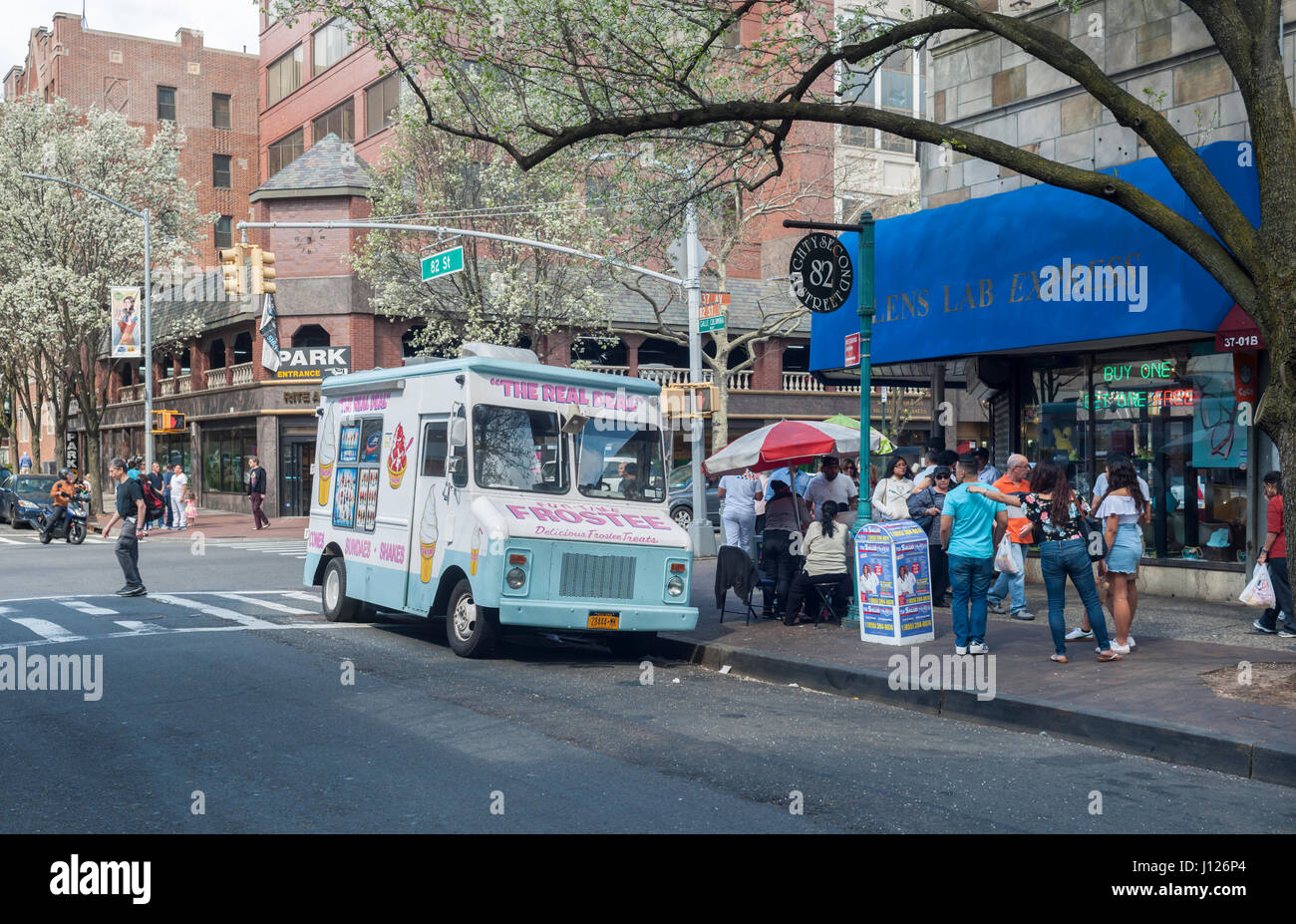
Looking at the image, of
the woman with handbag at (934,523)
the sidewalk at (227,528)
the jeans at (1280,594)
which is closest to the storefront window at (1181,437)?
the woman with handbag at (934,523)

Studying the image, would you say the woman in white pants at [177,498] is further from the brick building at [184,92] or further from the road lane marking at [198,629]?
the brick building at [184,92]

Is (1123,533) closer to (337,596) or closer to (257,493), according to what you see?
(337,596)

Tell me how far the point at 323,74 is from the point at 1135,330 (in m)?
44.6

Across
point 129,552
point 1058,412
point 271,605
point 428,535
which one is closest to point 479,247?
point 129,552

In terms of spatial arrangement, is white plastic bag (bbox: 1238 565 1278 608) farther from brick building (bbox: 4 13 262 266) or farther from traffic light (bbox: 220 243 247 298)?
brick building (bbox: 4 13 262 266)

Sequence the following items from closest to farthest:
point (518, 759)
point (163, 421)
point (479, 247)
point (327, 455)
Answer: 1. point (518, 759)
2. point (327, 455)
3. point (479, 247)
4. point (163, 421)

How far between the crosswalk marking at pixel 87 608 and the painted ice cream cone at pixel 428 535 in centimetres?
478

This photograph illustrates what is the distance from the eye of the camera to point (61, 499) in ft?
96.9

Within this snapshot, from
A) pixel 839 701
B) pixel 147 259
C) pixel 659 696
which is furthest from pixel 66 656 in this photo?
pixel 147 259

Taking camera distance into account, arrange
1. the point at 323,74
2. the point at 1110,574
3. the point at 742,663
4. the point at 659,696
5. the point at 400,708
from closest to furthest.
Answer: the point at 400,708 → the point at 659,696 → the point at 1110,574 → the point at 742,663 → the point at 323,74

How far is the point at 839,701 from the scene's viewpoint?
10016 millimetres

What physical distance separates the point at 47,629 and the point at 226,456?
32744mm

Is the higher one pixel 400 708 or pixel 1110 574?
pixel 1110 574

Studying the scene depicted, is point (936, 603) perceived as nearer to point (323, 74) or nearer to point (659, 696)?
point (659, 696)
